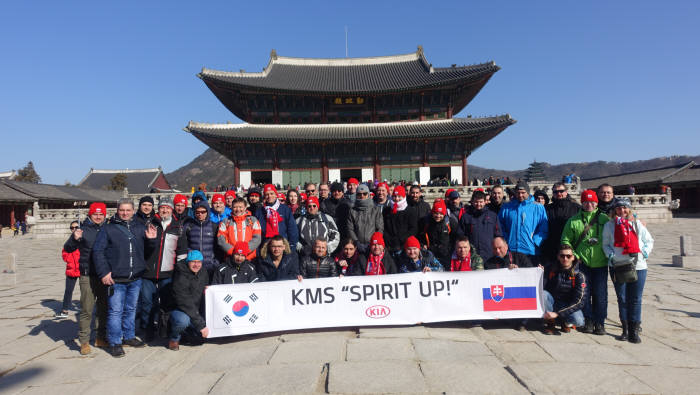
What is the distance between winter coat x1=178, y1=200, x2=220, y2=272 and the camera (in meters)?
5.11

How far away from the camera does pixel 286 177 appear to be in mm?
22750

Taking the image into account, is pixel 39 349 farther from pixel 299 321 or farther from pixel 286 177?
pixel 286 177

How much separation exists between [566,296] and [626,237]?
1.14 metres

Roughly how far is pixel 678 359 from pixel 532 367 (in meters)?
1.88

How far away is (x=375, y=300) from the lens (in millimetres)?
4934

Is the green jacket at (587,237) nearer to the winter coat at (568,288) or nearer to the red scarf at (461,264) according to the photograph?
the winter coat at (568,288)

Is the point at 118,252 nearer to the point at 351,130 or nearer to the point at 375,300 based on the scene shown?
the point at 375,300

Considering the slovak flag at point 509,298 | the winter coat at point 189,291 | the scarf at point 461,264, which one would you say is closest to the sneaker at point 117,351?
the winter coat at point 189,291

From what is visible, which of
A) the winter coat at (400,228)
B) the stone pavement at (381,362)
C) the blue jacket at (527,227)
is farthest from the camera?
the winter coat at (400,228)

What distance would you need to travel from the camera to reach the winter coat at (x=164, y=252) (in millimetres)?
4930

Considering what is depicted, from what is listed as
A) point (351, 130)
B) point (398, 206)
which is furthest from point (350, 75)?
point (398, 206)

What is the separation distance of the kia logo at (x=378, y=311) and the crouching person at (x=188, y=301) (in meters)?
2.28

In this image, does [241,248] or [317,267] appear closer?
[241,248]

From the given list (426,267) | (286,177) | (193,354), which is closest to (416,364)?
(426,267)
